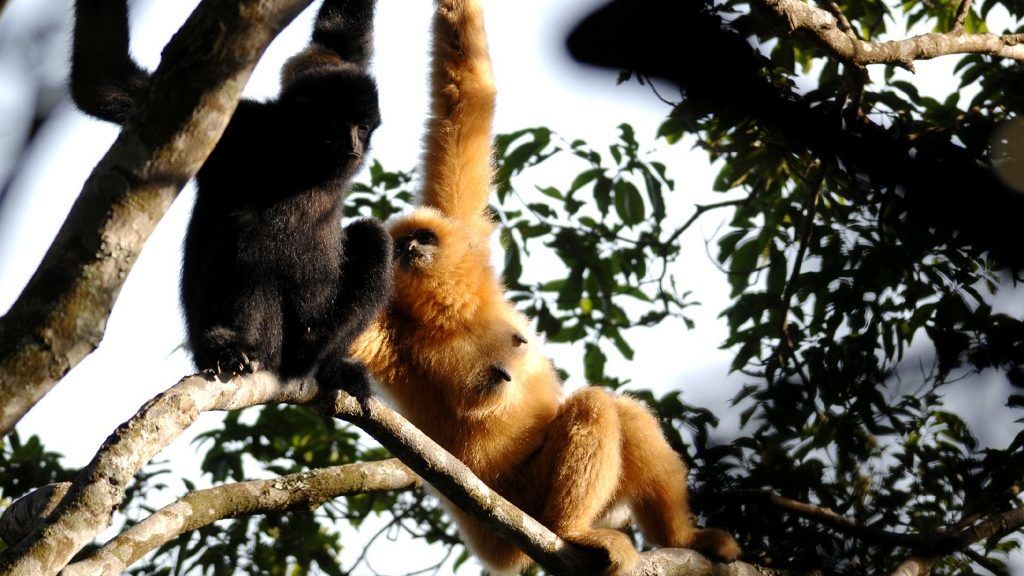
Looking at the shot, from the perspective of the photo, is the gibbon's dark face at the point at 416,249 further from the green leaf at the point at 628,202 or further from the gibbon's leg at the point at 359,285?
the green leaf at the point at 628,202

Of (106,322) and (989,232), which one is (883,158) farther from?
(106,322)

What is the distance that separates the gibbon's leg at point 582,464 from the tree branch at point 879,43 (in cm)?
248

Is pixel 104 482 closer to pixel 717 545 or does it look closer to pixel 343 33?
pixel 343 33

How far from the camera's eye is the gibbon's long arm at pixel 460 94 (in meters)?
6.37

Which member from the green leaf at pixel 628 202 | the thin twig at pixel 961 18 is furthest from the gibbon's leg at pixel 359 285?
the thin twig at pixel 961 18

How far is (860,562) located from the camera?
4.94 m

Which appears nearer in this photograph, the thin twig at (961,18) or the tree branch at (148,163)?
the tree branch at (148,163)

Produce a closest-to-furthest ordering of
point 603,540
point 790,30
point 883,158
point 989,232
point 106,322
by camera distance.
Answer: point 989,232 → point 883,158 → point 106,322 → point 790,30 → point 603,540

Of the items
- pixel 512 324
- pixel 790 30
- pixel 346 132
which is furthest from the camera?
pixel 512 324

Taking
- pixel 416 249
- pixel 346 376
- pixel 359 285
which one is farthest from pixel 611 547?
pixel 416 249

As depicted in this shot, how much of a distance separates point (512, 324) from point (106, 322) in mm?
4140

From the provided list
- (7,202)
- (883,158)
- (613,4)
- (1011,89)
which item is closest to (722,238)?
(1011,89)

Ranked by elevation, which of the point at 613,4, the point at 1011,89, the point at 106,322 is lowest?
the point at 106,322

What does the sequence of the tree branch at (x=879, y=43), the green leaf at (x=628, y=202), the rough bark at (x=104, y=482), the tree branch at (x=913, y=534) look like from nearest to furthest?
the rough bark at (x=104, y=482)
the tree branch at (x=879, y=43)
the tree branch at (x=913, y=534)
the green leaf at (x=628, y=202)
